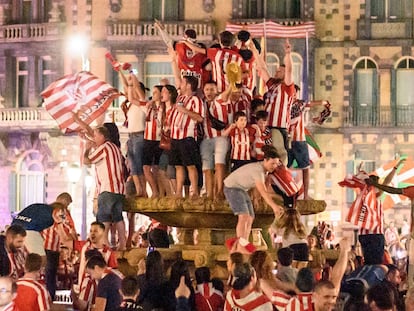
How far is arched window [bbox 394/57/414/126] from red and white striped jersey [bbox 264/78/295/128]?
29.1 m

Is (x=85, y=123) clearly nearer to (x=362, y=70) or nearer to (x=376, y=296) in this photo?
(x=376, y=296)

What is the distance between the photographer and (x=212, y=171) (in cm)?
1986

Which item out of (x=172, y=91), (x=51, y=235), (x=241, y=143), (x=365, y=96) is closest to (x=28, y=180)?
(x=365, y=96)

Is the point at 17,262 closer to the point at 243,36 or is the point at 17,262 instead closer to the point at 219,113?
the point at 219,113

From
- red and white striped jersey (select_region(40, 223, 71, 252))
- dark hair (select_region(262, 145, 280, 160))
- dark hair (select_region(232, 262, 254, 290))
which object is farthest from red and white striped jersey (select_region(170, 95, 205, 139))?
dark hair (select_region(232, 262, 254, 290))

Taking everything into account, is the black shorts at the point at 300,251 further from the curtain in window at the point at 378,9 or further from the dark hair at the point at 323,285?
the curtain in window at the point at 378,9

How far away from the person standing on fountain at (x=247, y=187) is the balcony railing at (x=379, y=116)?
3056cm

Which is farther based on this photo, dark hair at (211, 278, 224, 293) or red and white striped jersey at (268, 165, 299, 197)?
red and white striped jersey at (268, 165, 299, 197)

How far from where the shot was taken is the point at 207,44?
49.6 meters

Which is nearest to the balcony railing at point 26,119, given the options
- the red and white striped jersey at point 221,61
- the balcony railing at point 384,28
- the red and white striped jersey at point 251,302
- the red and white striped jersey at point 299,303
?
the balcony railing at point 384,28

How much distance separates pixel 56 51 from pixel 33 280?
3529 centimetres

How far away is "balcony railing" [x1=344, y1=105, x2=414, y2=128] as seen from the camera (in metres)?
49.2

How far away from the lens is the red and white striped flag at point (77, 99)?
2320 cm

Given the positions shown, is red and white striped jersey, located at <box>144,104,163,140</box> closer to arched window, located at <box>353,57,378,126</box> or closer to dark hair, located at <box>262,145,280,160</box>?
dark hair, located at <box>262,145,280,160</box>
